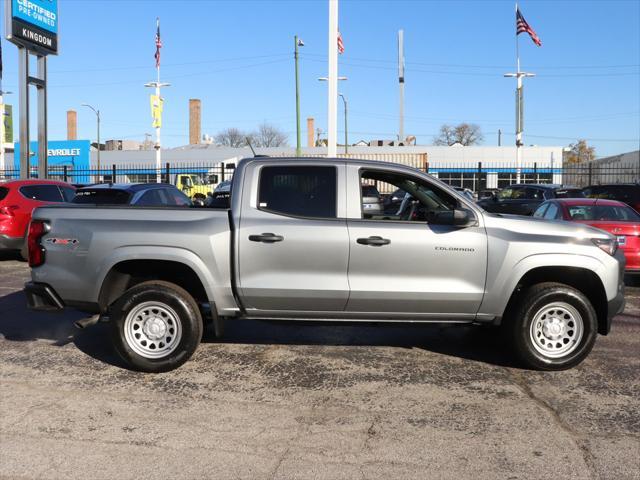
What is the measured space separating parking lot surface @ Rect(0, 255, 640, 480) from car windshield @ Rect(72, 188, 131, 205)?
427 centimetres

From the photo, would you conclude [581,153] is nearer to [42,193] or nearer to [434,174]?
[434,174]

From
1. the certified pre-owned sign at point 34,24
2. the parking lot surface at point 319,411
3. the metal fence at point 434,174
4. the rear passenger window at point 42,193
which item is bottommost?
the parking lot surface at point 319,411

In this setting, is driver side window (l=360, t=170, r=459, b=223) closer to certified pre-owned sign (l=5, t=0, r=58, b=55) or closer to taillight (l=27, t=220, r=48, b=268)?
taillight (l=27, t=220, r=48, b=268)

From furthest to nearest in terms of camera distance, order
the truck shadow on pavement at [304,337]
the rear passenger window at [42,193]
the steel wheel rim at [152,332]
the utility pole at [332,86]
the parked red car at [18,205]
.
→ the utility pole at [332,86], the rear passenger window at [42,193], the parked red car at [18,205], the truck shadow on pavement at [304,337], the steel wheel rim at [152,332]

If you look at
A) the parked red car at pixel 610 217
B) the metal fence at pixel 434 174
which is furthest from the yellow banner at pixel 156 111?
the parked red car at pixel 610 217

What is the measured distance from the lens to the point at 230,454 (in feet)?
12.6

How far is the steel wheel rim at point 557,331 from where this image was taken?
5414 mm

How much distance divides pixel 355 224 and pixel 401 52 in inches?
2438

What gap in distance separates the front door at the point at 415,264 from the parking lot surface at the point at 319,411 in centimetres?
71

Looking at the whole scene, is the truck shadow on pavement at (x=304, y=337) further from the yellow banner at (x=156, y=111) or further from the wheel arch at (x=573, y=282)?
the yellow banner at (x=156, y=111)

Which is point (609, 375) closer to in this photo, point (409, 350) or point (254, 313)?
point (409, 350)

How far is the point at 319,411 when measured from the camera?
4559 mm

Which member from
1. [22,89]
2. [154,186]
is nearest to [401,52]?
[22,89]

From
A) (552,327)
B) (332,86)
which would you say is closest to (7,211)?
(332,86)
